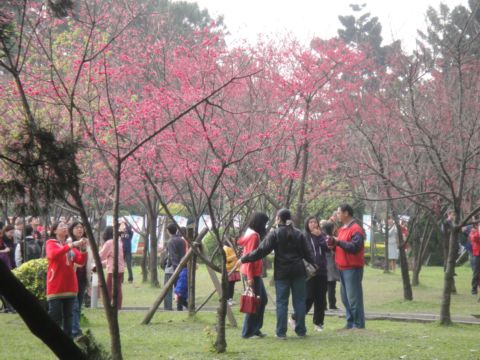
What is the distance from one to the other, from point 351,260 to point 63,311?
399 cm

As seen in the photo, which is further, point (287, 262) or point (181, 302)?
point (181, 302)

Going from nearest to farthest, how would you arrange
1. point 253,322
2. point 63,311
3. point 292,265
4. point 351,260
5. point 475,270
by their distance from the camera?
point 63,311 → point 292,265 → point 253,322 → point 351,260 → point 475,270

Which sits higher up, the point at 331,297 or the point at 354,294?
the point at 354,294

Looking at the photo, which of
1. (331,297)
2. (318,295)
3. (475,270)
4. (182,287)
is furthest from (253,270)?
(475,270)

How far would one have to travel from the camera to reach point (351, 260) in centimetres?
1118

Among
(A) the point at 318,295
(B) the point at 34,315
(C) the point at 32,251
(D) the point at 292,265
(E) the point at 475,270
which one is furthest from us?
(E) the point at 475,270

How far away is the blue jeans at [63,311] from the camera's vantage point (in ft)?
32.4

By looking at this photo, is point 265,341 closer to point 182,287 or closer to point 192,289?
point 192,289

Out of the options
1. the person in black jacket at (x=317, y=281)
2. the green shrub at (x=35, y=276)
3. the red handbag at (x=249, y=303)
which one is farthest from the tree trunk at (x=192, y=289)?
the red handbag at (x=249, y=303)

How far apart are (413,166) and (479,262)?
3000 mm

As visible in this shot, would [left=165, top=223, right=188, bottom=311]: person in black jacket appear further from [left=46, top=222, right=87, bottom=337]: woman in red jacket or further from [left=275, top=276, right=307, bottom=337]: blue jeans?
[left=46, top=222, right=87, bottom=337]: woman in red jacket

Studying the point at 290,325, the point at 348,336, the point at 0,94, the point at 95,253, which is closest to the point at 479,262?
the point at 290,325

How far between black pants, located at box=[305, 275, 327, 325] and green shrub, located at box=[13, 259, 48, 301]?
420 centimetres

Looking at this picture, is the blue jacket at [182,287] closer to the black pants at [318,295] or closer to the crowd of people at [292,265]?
the black pants at [318,295]
